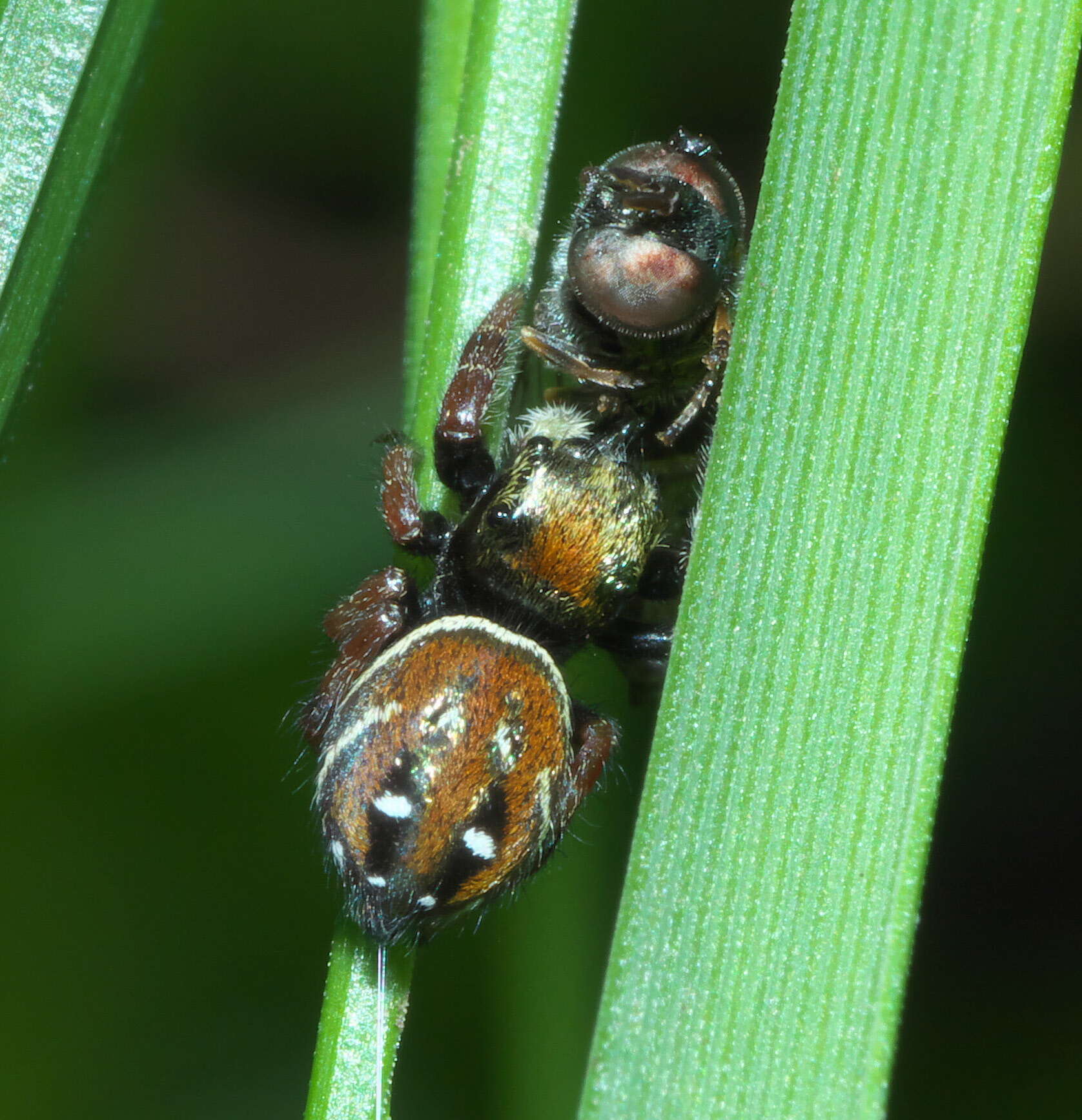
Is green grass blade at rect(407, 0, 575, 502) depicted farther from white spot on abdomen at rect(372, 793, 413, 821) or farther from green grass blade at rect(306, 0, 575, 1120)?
white spot on abdomen at rect(372, 793, 413, 821)

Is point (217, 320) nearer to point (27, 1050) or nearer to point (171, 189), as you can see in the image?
point (171, 189)

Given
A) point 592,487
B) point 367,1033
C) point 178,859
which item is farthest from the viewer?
point 178,859

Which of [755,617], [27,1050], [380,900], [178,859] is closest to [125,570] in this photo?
[178,859]

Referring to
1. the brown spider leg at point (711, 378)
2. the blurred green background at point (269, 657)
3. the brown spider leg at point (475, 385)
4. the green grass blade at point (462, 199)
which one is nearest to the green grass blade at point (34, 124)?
the green grass blade at point (462, 199)

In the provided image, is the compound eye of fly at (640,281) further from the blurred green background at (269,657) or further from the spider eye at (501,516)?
the blurred green background at (269,657)

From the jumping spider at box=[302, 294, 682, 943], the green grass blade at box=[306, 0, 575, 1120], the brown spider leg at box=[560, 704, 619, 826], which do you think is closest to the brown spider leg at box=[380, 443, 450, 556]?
the jumping spider at box=[302, 294, 682, 943]

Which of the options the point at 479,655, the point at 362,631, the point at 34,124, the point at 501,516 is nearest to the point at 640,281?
the point at 501,516
